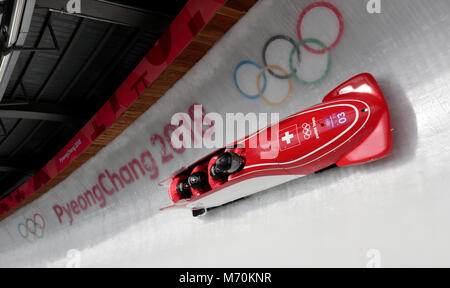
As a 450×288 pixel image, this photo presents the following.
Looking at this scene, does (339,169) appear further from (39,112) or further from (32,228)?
(32,228)

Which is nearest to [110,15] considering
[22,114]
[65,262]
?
[22,114]

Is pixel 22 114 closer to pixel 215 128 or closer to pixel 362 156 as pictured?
pixel 215 128

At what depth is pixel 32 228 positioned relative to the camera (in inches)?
367

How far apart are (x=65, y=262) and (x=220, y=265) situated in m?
5.02

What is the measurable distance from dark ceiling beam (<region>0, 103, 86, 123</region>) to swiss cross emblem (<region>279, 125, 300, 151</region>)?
495cm

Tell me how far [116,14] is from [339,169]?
2779 millimetres

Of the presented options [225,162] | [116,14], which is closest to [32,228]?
[116,14]

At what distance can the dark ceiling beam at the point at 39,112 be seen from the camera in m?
6.18

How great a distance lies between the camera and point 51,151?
30.3ft

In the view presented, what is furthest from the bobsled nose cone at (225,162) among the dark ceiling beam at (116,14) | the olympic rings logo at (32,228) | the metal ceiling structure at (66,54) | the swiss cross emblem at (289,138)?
the olympic rings logo at (32,228)

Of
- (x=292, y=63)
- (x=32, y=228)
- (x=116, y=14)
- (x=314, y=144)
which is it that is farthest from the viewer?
(x=32, y=228)

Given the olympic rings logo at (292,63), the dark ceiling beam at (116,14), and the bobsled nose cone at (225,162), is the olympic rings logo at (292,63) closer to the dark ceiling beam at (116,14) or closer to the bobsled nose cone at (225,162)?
the bobsled nose cone at (225,162)

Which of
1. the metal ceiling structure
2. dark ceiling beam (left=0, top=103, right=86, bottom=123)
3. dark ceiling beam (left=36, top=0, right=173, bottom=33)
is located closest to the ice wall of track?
dark ceiling beam (left=36, top=0, right=173, bottom=33)

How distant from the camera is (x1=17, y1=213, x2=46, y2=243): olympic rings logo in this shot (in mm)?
8855
